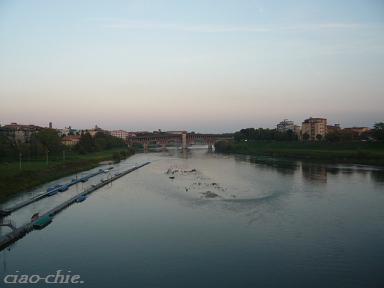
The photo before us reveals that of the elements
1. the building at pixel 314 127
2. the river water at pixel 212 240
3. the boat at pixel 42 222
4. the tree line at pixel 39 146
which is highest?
the building at pixel 314 127

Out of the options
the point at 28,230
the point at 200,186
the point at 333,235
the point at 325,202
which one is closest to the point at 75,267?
the point at 28,230

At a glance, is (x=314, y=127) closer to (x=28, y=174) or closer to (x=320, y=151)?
(x=320, y=151)

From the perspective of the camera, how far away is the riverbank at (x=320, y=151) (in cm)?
2936

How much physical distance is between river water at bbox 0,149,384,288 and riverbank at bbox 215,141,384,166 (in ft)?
44.4

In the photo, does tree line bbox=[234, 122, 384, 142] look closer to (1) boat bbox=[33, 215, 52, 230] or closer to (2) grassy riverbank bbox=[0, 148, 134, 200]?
(2) grassy riverbank bbox=[0, 148, 134, 200]

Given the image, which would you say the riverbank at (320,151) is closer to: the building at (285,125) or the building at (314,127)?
the building at (314,127)

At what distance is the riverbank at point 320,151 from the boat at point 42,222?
73.4 feet

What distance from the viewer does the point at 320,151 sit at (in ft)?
118

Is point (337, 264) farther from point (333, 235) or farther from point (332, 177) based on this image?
point (332, 177)

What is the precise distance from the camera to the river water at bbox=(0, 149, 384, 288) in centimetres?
737

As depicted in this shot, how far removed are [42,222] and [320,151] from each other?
29.7 metres

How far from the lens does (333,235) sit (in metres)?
9.84

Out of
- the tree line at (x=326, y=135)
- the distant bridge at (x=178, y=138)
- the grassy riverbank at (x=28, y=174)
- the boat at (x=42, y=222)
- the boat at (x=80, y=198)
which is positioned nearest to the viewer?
the boat at (x=42, y=222)

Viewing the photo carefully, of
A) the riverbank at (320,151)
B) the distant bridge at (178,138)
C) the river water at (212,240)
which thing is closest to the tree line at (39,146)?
the river water at (212,240)
